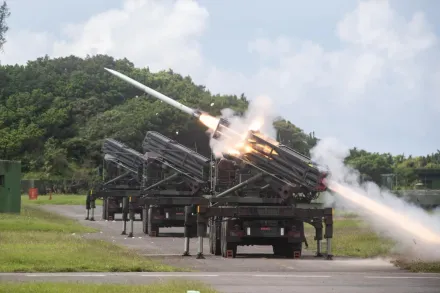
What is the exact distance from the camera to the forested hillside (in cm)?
9556

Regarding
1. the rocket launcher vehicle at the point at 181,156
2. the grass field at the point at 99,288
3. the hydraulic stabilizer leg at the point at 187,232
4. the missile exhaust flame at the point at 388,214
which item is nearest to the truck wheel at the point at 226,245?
the hydraulic stabilizer leg at the point at 187,232

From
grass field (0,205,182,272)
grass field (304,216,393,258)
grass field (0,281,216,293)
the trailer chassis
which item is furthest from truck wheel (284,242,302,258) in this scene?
grass field (0,281,216,293)

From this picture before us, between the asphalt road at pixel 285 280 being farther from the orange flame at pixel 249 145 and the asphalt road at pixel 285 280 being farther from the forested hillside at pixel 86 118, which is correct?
the forested hillside at pixel 86 118

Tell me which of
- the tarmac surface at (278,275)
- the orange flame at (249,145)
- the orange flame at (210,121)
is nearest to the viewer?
the tarmac surface at (278,275)

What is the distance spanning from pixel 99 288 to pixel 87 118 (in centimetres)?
9243

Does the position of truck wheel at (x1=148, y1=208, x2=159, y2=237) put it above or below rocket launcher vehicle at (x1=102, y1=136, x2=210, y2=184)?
below

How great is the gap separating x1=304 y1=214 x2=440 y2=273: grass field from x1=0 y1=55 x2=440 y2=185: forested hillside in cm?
3978

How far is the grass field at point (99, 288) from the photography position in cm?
1809

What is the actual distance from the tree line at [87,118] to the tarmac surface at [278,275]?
5391 cm

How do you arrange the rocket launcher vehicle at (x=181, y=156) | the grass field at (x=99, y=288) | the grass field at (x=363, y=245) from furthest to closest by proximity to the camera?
the rocket launcher vehicle at (x=181, y=156) → the grass field at (x=363, y=245) → the grass field at (x=99, y=288)

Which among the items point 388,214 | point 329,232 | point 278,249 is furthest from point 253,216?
point 388,214

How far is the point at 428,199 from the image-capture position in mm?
61719

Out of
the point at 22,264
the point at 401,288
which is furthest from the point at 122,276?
the point at 401,288

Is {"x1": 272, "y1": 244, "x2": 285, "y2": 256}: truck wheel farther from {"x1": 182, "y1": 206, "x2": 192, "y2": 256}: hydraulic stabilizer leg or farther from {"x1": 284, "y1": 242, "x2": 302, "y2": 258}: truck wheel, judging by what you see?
{"x1": 182, "y1": 206, "x2": 192, "y2": 256}: hydraulic stabilizer leg
